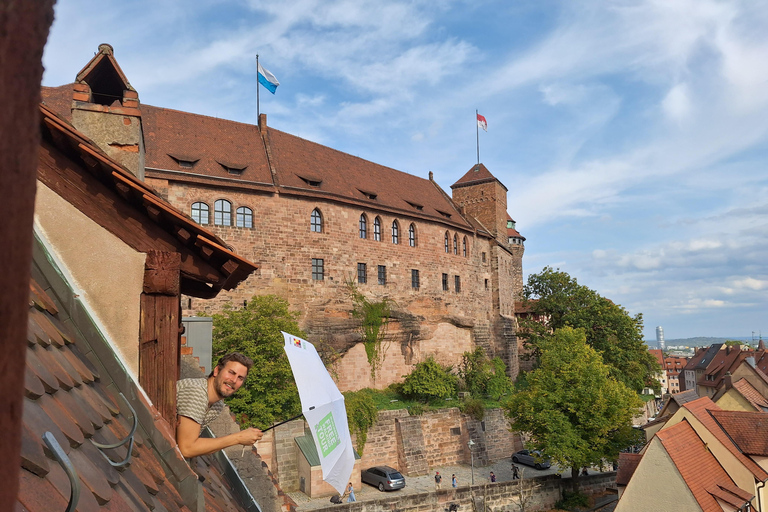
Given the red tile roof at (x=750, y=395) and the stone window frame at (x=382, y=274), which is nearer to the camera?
the red tile roof at (x=750, y=395)

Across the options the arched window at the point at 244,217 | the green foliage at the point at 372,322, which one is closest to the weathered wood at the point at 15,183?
the arched window at the point at 244,217

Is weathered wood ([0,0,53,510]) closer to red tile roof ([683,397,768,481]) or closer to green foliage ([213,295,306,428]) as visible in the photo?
green foliage ([213,295,306,428])

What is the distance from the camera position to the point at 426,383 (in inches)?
1270

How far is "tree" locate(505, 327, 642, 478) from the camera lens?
26984 mm

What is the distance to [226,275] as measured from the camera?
396cm

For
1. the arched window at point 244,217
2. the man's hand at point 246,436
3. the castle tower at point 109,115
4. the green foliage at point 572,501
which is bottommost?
the green foliage at point 572,501

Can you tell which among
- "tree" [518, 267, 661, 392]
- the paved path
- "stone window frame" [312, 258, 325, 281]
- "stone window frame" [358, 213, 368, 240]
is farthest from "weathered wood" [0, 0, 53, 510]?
"tree" [518, 267, 661, 392]

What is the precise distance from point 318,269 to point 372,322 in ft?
15.6

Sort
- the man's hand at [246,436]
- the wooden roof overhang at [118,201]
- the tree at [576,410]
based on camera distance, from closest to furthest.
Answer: the man's hand at [246,436], the wooden roof overhang at [118,201], the tree at [576,410]

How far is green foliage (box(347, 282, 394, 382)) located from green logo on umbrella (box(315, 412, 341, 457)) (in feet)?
92.2

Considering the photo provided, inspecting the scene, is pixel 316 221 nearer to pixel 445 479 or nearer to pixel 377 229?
pixel 377 229

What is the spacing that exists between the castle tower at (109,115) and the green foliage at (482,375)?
33150 mm

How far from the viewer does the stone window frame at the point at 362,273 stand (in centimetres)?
3306

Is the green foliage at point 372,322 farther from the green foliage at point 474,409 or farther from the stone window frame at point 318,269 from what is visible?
the green foliage at point 474,409
